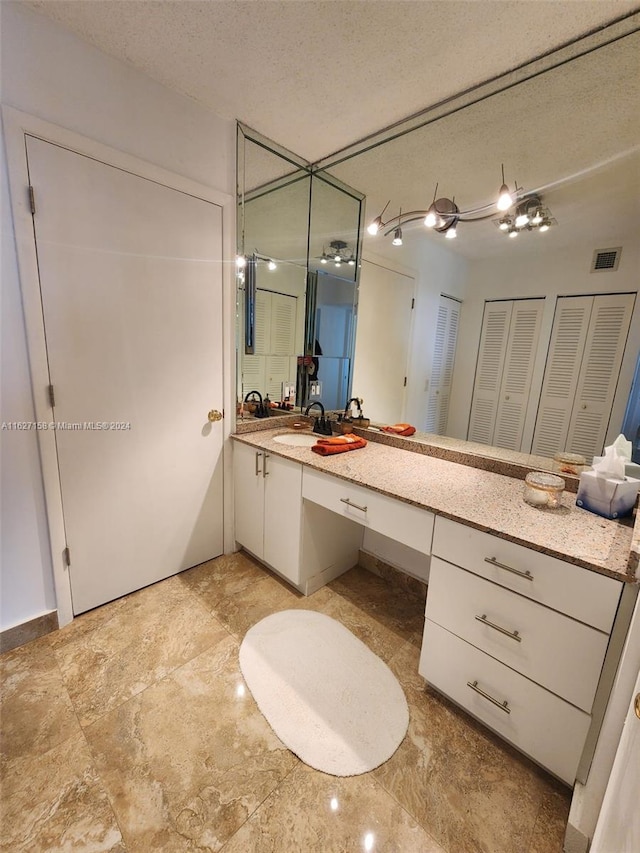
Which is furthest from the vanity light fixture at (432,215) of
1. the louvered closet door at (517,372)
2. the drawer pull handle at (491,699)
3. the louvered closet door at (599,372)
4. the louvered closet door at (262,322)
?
the drawer pull handle at (491,699)

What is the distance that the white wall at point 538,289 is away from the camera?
133 cm

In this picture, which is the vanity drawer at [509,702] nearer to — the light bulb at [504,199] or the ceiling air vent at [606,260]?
the ceiling air vent at [606,260]

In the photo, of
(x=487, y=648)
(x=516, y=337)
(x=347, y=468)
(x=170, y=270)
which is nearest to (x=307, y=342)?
(x=170, y=270)

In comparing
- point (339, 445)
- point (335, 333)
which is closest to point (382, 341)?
point (335, 333)

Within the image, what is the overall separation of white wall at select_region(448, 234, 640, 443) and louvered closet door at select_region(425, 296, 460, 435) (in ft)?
0.12

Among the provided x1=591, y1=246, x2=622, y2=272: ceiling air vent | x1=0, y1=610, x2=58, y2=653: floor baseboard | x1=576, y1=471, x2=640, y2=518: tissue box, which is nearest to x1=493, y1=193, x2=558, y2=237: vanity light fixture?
x1=591, y1=246, x2=622, y2=272: ceiling air vent

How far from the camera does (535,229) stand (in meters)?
1.56

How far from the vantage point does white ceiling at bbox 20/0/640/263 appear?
1.19 metres

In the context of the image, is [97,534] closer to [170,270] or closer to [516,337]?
[170,270]

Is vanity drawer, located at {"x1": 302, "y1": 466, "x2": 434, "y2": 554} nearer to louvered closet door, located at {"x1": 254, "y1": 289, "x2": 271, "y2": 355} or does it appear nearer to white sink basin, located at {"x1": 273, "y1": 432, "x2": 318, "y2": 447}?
white sink basin, located at {"x1": 273, "y1": 432, "x2": 318, "y2": 447}

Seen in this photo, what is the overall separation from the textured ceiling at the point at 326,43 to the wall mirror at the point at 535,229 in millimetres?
138

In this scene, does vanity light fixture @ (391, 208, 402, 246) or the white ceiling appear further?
vanity light fixture @ (391, 208, 402, 246)

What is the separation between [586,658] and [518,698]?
295 millimetres

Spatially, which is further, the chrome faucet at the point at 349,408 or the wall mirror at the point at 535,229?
the chrome faucet at the point at 349,408
